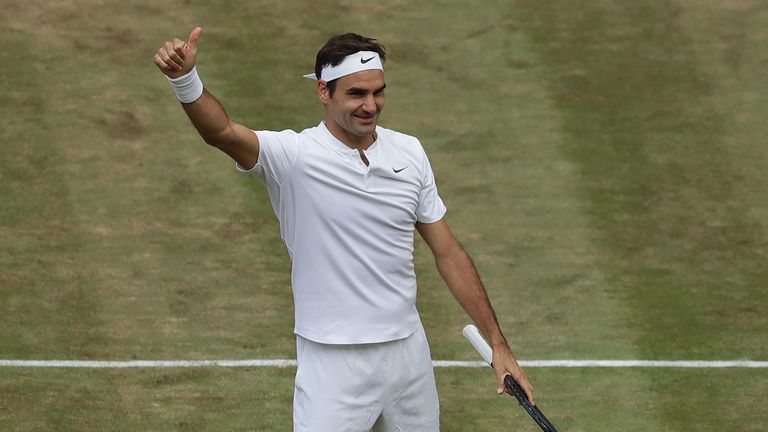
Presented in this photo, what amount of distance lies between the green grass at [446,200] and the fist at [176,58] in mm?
3972

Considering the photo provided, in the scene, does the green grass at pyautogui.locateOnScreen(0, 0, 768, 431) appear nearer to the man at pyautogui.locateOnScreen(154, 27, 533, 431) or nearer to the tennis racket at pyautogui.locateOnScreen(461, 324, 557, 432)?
the tennis racket at pyautogui.locateOnScreen(461, 324, 557, 432)

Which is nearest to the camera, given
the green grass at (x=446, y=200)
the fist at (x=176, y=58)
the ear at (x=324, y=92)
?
the fist at (x=176, y=58)

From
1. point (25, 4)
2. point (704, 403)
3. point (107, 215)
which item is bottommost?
point (704, 403)

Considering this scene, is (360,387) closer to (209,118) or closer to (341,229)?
(341,229)

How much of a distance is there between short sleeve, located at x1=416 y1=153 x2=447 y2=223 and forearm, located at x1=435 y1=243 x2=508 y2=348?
19 centimetres

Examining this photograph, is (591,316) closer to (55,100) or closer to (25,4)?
(55,100)

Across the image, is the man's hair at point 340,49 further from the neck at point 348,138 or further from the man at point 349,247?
the neck at point 348,138

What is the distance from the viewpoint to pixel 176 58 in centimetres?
670

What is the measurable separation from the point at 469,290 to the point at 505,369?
45cm

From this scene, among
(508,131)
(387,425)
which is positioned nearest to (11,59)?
(508,131)

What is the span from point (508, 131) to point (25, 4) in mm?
5841

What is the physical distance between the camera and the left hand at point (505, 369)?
24.0 ft

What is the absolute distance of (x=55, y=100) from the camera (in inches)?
604

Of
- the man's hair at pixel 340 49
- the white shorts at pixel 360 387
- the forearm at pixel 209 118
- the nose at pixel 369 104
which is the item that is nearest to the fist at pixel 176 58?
the forearm at pixel 209 118
